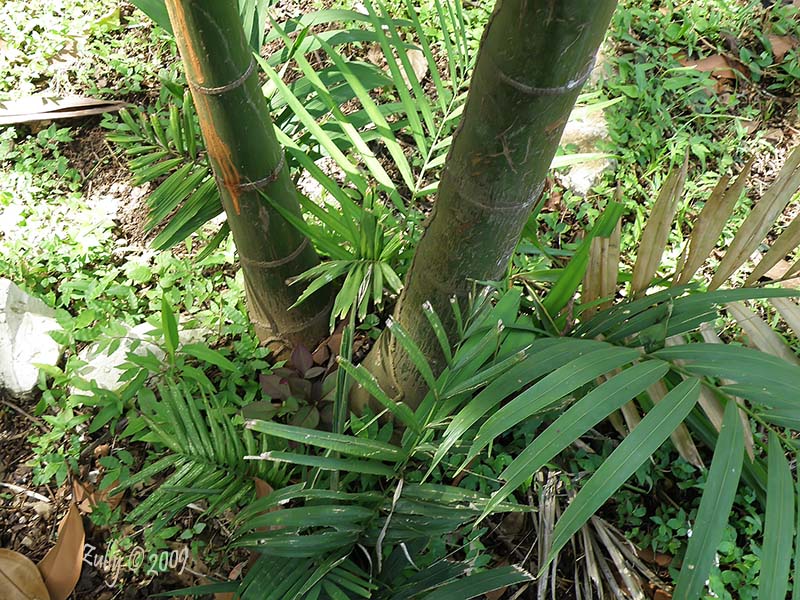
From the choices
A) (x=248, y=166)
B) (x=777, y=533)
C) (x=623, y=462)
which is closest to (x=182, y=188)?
(x=248, y=166)

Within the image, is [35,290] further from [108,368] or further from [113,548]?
[113,548]

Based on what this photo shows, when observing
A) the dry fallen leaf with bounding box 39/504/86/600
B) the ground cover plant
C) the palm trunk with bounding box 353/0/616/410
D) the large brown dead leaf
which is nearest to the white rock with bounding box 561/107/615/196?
the ground cover plant

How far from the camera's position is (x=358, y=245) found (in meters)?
1.15

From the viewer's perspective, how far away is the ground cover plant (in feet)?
2.52

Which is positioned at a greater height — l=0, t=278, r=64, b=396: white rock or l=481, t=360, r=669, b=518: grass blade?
l=481, t=360, r=669, b=518: grass blade

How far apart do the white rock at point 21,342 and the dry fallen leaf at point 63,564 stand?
372mm

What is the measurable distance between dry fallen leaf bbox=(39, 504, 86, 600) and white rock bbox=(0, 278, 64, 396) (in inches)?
14.6

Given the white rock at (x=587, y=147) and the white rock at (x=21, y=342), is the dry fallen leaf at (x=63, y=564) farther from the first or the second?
the white rock at (x=587, y=147)

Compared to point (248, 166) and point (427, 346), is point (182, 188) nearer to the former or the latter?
point (248, 166)

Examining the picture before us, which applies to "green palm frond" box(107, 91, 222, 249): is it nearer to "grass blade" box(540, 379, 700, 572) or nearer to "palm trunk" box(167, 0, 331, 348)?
"palm trunk" box(167, 0, 331, 348)

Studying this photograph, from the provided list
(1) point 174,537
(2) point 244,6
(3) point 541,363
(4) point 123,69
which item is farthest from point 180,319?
(3) point 541,363

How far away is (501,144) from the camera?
0.67 metres

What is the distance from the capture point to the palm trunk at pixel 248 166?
0.79m

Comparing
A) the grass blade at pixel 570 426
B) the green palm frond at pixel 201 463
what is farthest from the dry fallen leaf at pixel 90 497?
the grass blade at pixel 570 426
